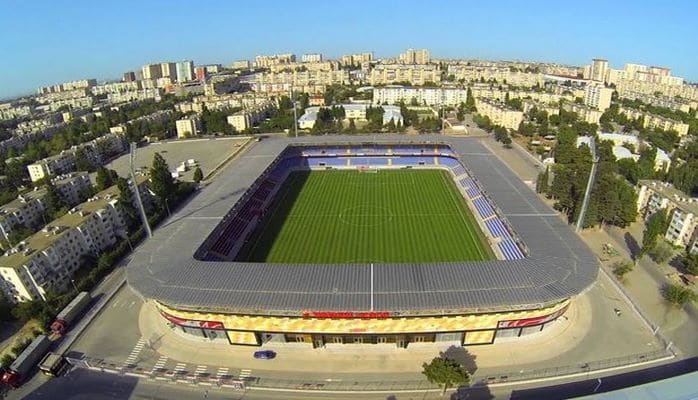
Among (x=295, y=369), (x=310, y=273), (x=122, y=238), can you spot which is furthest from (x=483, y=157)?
(x=122, y=238)

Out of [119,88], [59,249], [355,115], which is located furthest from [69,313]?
[119,88]

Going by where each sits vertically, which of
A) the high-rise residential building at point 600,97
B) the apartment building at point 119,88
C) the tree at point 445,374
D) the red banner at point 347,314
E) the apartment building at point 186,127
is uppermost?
the apartment building at point 119,88

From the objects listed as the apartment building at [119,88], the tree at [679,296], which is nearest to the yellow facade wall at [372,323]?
the tree at [679,296]

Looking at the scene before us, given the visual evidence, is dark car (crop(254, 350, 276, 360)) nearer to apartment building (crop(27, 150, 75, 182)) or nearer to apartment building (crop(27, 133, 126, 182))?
apartment building (crop(27, 150, 75, 182))

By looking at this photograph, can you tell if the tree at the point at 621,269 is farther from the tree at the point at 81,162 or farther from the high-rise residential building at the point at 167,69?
the high-rise residential building at the point at 167,69

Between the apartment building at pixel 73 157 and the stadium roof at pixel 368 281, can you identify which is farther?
the apartment building at pixel 73 157

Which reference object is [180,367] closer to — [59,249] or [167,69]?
[59,249]

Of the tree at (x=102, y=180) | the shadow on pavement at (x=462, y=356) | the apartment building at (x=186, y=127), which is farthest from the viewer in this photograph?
the apartment building at (x=186, y=127)
